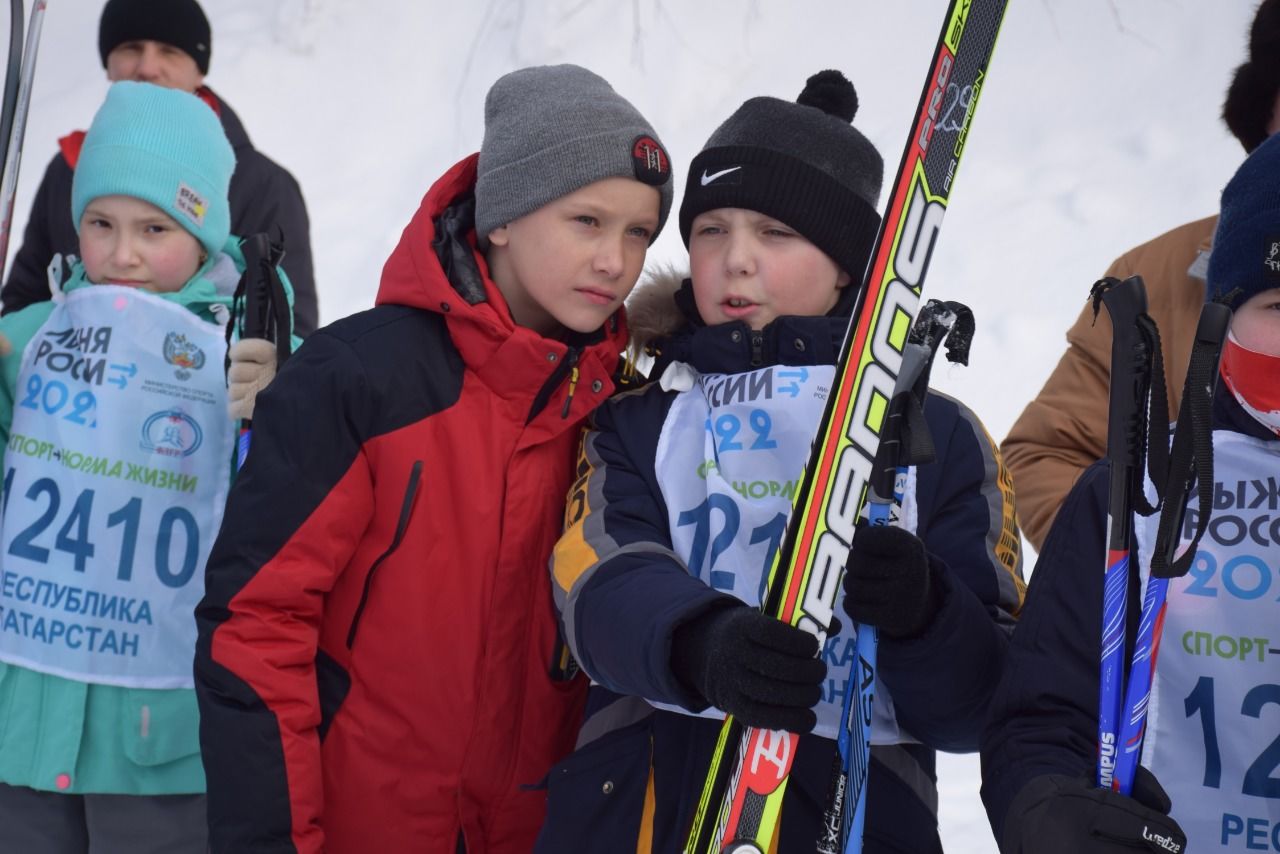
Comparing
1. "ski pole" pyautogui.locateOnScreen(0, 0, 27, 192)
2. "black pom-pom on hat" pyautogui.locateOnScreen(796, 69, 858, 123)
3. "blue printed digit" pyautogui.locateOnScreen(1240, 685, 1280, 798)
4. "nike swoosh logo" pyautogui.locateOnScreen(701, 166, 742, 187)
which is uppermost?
"ski pole" pyautogui.locateOnScreen(0, 0, 27, 192)

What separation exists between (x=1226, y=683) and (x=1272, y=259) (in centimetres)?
49

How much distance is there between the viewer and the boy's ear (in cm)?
213

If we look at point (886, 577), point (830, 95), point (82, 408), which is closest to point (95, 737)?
point (82, 408)

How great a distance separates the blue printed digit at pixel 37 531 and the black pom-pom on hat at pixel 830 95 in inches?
55.6

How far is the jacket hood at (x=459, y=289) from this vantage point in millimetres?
1991

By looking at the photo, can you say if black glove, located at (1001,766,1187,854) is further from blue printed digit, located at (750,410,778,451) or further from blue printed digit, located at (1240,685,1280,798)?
blue printed digit, located at (750,410,778,451)

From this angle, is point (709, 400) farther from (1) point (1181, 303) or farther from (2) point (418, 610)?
(1) point (1181, 303)

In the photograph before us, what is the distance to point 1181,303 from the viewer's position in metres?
2.21

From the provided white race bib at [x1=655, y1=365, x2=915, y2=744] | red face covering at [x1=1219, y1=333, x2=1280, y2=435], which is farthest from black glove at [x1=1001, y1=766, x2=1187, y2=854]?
red face covering at [x1=1219, y1=333, x2=1280, y2=435]

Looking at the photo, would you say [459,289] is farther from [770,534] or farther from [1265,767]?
[1265,767]

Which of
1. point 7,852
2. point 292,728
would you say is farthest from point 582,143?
point 7,852

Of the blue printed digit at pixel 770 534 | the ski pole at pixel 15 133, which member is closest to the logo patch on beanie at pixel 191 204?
the ski pole at pixel 15 133

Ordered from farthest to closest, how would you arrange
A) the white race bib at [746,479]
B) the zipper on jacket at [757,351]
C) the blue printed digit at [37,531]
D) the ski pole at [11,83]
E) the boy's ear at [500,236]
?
the ski pole at [11,83] < the blue printed digit at [37,531] < the boy's ear at [500,236] < the zipper on jacket at [757,351] < the white race bib at [746,479]

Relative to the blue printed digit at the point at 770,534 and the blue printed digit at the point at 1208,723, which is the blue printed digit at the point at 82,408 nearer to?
the blue printed digit at the point at 770,534
